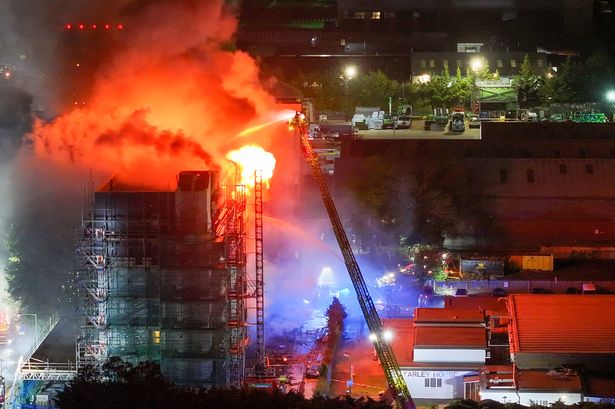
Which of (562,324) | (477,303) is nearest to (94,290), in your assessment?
(477,303)

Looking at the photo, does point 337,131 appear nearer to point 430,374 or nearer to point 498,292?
point 498,292

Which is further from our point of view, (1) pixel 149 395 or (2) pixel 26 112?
(2) pixel 26 112

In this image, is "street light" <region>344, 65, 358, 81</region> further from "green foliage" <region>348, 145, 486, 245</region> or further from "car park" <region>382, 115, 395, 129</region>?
"green foliage" <region>348, 145, 486, 245</region>

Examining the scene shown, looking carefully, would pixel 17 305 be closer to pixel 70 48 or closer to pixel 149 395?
pixel 70 48

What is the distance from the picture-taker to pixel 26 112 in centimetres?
4375

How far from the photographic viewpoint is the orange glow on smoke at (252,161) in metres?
30.1

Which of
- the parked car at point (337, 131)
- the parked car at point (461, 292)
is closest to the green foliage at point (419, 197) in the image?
the parked car at point (461, 292)

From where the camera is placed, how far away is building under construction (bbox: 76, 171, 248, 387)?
25094 millimetres

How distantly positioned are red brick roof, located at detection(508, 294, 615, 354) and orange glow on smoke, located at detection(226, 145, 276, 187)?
6406mm

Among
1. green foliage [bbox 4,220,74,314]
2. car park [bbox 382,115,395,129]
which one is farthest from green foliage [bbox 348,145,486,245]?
green foliage [bbox 4,220,74,314]

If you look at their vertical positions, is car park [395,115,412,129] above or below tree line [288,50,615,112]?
below

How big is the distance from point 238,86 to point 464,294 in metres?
7.52

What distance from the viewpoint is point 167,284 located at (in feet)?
82.5

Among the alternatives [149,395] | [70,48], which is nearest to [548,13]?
[70,48]
